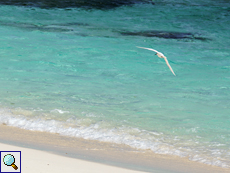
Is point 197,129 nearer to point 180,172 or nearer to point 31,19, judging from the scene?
point 180,172

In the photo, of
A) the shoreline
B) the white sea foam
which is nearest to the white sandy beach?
the shoreline

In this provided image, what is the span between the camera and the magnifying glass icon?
3646 millimetres

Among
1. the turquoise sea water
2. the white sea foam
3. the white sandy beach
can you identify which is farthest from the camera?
the turquoise sea water

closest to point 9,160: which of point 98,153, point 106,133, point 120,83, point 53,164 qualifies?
point 53,164

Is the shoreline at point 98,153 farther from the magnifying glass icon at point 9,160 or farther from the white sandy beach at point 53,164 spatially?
the magnifying glass icon at point 9,160

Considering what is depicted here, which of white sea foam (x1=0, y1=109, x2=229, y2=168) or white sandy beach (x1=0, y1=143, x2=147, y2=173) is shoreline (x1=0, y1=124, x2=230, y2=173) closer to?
white sandy beach (x1=0, y1=143, x2=147, y2=173)

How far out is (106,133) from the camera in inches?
201

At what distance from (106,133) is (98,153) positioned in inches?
28.1

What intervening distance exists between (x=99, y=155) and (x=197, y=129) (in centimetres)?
172

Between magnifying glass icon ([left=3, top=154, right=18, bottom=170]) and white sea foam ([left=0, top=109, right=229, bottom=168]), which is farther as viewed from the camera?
white sea foam ([left=0, top=109, right=229, bottom=168])

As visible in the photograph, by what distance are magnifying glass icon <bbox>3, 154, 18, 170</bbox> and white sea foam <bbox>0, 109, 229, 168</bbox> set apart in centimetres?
129

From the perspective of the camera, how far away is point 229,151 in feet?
15.5

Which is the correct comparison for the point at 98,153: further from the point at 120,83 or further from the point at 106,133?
the point at 120,83

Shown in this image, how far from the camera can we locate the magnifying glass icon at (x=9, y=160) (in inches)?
144
